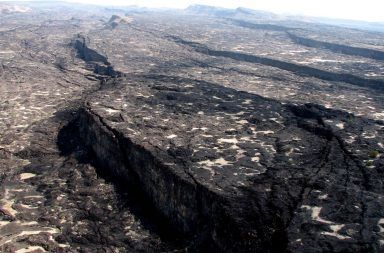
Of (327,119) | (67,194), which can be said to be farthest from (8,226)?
(327,119)

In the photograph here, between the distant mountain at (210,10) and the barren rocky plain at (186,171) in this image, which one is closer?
the barren rocky plain at (186,171)

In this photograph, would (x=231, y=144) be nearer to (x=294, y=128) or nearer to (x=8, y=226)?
(x=294, y=128)


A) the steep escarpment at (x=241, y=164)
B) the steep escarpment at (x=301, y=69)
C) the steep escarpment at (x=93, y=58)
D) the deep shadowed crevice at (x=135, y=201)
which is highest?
the steep escarpment at (x=241, y=164)

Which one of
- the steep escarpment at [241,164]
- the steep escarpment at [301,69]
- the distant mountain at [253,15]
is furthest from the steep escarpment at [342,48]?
the distant mountain at [253,15]

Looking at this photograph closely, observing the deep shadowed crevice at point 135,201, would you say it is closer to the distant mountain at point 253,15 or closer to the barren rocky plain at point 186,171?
the barren rocky plain at point 186,171

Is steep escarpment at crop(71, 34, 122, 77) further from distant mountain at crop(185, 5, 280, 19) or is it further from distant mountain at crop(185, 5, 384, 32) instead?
distant mountain at crop(185, 5, 280, 19)

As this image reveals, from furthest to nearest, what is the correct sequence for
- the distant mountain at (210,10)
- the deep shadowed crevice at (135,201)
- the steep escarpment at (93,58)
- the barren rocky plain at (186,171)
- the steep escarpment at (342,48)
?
1. the distant mountain at (210,10)
2. the steep escarpment at (342,48)
3. the steep escarpment at (93,58)
4. the deep shadowed crevice at (135,201)
5. the barren rocky plain at (186,171)

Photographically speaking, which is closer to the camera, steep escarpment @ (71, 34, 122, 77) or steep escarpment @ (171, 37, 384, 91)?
steep escarpment @ (171, 37, 384, 91)

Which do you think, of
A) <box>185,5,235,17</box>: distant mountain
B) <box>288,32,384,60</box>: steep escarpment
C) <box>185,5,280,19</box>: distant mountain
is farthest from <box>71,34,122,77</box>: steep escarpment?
<box>185,5,235,17</box>: distant mountain
